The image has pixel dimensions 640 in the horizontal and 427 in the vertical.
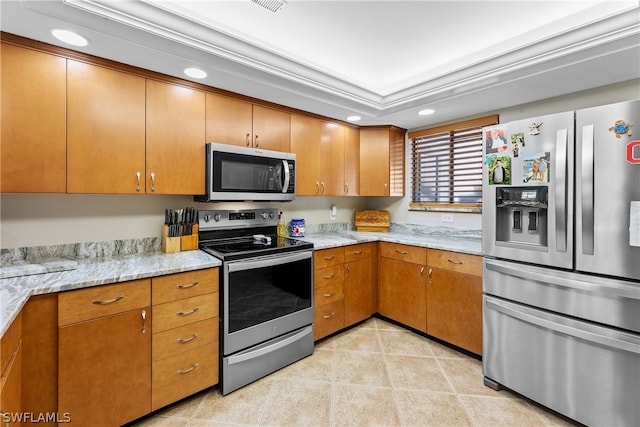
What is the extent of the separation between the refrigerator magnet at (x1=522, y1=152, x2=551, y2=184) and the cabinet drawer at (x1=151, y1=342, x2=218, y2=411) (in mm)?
2349

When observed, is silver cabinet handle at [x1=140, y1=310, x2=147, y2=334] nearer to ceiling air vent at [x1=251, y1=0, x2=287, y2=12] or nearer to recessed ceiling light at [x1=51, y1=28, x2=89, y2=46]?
recessed ceiling light at [x1=51, y1=28, x2=89, y2=46]

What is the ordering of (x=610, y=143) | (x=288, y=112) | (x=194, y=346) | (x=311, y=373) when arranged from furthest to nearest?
(x=288, y=112)
(x=311, y=373)
(x=194, y=346)
(x=610, y=143)

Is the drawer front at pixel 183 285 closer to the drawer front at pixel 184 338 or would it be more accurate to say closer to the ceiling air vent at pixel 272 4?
the drawer front at pixel 184 338

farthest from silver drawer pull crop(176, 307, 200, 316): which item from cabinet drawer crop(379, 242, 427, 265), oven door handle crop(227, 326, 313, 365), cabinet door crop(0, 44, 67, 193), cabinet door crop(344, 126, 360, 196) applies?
cabinet door crop(344, 126, 360, 196)

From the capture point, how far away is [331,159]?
3168 mm

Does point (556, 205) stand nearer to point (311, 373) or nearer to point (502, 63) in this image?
point (502, 63)

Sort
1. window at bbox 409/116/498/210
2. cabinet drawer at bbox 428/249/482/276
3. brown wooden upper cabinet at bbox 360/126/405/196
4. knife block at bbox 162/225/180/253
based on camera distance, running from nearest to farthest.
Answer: knife block at bbox 162/225/180/253 < cabinet drawer at bbox 428/249/482/276 < window at bbox 409/116/498/210 < brown wooden upper cabinet at bbox 360/126/405/196

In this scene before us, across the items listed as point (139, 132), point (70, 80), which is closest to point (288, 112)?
point (139, 132)

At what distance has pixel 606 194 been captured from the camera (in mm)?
1560

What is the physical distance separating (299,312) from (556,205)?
6.37 ft

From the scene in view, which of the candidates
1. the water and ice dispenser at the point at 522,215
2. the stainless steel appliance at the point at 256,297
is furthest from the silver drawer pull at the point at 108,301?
the water and ice dispenser at the point at 522,215

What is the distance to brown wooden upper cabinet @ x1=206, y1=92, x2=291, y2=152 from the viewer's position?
2.29 metres

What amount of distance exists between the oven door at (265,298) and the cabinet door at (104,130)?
0.91m

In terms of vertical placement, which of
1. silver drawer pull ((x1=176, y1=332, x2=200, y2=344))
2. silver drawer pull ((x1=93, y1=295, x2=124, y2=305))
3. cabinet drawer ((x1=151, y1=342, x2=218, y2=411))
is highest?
silver drawer pull ((x1=93, y1=295, x2=124, y2=305))
